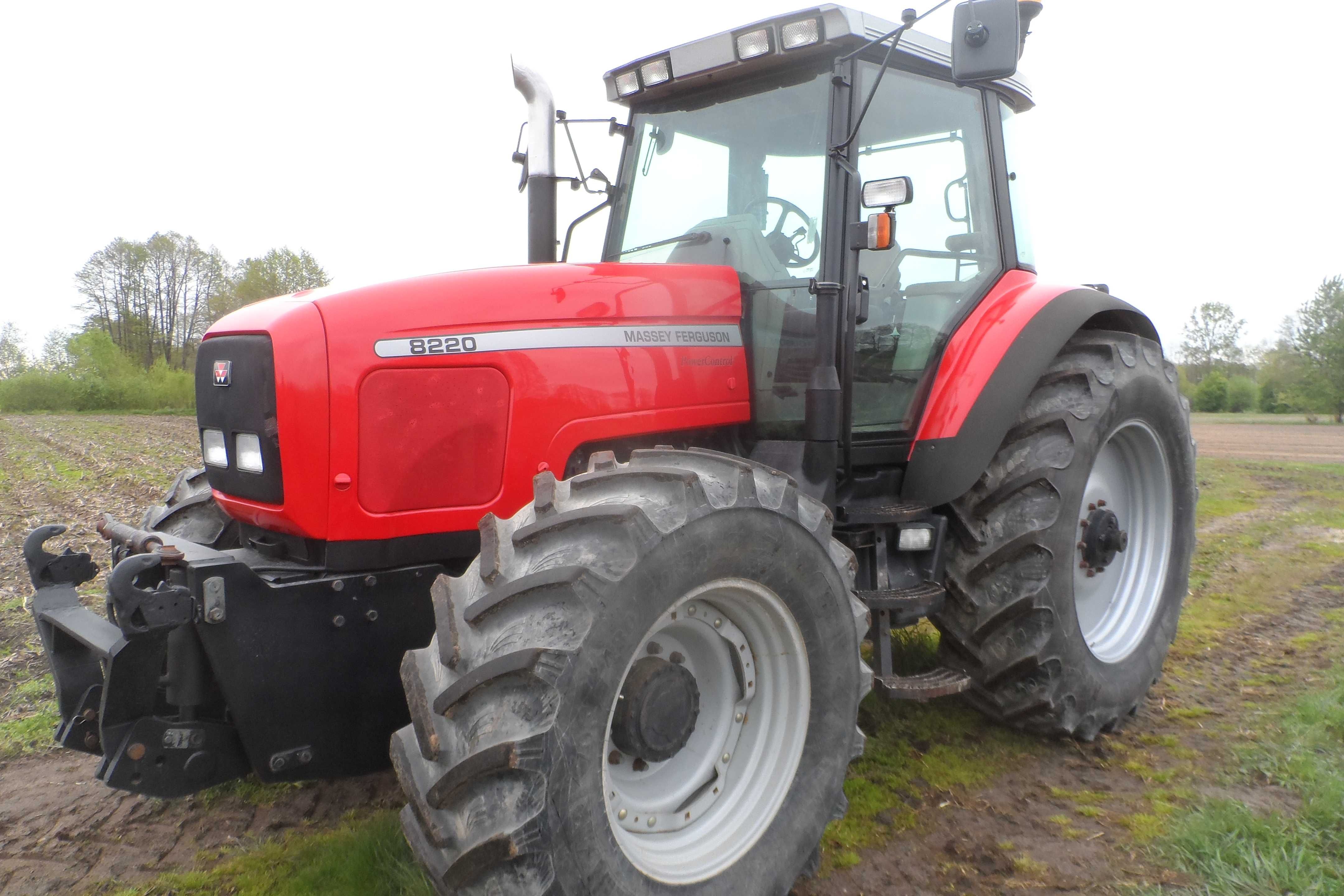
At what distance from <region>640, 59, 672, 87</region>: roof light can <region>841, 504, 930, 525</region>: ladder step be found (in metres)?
1.57

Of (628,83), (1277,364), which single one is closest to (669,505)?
(628,83)

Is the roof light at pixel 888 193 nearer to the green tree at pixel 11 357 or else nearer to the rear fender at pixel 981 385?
the rear fender at pixel 981 385

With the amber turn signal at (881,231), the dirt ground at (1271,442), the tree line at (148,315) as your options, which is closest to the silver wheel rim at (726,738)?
the amber turn signal at (881,231)

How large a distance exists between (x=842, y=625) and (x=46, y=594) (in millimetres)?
2117

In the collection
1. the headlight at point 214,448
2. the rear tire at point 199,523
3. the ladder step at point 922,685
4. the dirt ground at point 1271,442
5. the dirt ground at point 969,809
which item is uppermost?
the headlight at point 214,448

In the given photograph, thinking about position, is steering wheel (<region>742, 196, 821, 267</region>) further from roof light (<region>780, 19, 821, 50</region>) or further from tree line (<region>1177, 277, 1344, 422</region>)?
tree line (<region>1177, 277, 1344, 422</region>)

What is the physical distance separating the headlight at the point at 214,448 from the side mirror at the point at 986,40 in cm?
215

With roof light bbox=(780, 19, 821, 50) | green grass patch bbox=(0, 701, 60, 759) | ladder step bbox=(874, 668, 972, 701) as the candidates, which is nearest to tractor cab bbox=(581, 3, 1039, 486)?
roof light bbox=(780, 19, 821, 50)

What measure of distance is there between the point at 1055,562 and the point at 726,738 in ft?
4.60

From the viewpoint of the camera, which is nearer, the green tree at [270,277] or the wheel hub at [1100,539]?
the wheel hub at [1100,539]

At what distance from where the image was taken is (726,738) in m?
2.34

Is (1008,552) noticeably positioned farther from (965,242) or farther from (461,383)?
(461,383)

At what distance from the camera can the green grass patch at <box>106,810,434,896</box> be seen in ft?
7.75

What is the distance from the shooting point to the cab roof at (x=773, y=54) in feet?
9.24
